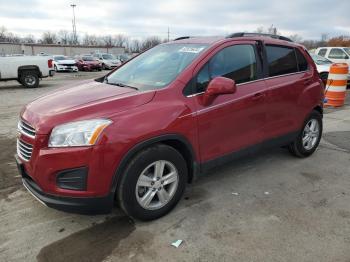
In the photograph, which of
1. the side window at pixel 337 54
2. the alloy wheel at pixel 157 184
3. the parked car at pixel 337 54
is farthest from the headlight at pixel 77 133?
the side window at pixel 337 54

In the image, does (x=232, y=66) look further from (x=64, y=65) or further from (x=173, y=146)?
(x=64, y=65)

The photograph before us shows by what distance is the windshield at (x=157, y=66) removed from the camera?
3594 millimetres

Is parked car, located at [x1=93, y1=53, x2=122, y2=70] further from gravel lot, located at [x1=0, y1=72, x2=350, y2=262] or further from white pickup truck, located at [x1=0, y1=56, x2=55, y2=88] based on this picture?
gravel lot, located at [x1=0, y1=72, x2=350, y2=262]

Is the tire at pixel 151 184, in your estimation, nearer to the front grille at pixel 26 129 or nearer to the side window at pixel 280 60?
the front grille at pixel 26 129

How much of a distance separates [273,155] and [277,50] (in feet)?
5.58

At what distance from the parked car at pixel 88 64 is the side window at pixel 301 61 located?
27152 millimetres

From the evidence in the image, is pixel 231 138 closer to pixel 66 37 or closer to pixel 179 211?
pixel 179 211

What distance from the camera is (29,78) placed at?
49.4ft

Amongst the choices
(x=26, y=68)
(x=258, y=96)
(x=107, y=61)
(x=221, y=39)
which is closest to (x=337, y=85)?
(x=258, y=96)

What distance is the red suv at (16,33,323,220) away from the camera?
9.35ft

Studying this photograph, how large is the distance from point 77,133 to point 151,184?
2.88 ft

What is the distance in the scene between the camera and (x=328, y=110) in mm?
9492

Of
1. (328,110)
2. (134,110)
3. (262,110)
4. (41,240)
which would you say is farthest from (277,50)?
(328,110)

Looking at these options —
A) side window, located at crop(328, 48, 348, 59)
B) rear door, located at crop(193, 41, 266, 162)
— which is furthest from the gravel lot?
side window, located at crop(328, 48, 348, 59)
